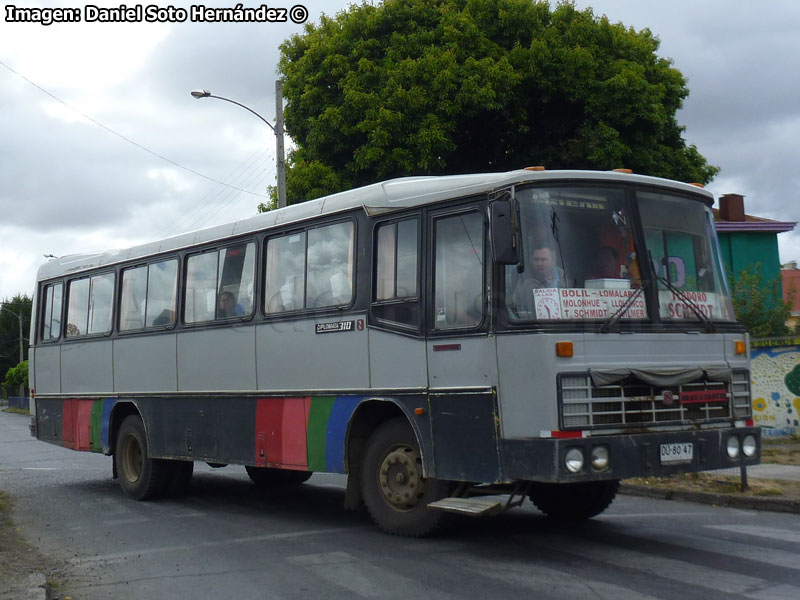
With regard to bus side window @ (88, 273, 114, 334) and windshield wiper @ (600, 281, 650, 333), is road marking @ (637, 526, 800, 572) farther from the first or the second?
bus side window @ (88, 273, 114, 334)

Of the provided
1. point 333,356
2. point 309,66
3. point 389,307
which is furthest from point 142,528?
point 309,66

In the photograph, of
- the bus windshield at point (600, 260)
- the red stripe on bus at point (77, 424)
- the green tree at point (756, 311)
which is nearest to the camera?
the bus windshield at point (600, 260)

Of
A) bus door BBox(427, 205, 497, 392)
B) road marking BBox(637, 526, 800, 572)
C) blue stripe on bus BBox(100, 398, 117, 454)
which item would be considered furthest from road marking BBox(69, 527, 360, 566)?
blue stripe on bus BBox(100, 398, 117, 454)

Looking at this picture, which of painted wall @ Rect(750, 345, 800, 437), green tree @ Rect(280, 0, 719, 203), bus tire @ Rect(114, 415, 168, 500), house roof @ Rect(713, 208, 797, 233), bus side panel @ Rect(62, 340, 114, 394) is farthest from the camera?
house roof @ Rect(713, 208, 797, 233)

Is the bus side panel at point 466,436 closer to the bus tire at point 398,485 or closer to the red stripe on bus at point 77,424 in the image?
the bus tire at point 398,485

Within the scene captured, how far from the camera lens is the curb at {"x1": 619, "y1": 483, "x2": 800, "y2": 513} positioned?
402 inches

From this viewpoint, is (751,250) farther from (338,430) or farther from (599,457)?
(599,457)

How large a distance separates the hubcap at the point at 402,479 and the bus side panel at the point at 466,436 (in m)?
0.44

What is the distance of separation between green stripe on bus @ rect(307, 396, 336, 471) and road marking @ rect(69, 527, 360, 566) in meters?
0.63

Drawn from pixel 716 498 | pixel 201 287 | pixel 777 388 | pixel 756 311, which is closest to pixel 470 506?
pixel 716 498

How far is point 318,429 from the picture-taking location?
32.1 feet

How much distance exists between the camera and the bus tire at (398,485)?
8609 mm

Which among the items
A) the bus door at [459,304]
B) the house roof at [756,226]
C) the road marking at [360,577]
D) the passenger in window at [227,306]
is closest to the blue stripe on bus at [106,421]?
the passenger in window at [227,306]

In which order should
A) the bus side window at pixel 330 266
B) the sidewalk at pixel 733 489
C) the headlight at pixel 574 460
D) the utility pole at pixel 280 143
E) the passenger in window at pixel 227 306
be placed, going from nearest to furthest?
the headlight at pixel 574 460
the bus side window at pixel 330 266
the sidewalk at pixel 733 489
the passenger in window at pixel 227 306
the utility pole at pixel 280 143
